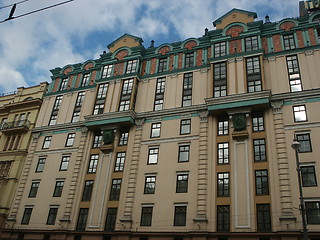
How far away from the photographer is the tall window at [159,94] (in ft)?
138

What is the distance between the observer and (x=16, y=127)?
4844 centimetres

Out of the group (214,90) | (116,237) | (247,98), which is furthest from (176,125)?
(116,237)

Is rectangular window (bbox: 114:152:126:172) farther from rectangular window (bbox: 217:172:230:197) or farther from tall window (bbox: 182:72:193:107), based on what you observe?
rectangular window (bbox: 217:172:230:197)

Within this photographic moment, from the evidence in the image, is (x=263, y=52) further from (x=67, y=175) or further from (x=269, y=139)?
(x=67, y=175)

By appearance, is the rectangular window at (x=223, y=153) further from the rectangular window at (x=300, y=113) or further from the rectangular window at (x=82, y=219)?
the rectangular window at (x=82, y=219)

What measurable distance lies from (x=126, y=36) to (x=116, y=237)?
2970 centimetres

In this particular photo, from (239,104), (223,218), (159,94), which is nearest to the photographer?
(223,218)

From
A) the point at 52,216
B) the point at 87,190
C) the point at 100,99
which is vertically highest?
the point at 100,99

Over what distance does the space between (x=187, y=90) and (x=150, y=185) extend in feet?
42.7

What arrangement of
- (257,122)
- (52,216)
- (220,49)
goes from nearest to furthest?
1. (257,122)
2. (52,216)
3. (220,49)

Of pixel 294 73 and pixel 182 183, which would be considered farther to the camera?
pixel 294 73

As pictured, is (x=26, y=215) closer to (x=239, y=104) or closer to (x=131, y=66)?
(x=131, y=66)

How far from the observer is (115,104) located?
1730 inches

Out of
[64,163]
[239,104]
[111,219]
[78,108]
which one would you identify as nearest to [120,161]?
[111,219]
